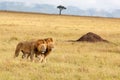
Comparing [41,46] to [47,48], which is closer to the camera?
[41,46]

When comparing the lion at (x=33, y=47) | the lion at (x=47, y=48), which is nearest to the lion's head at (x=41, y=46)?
the lion at (x=33, y=47)

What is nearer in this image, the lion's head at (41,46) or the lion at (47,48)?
the lion's head at (41,46)

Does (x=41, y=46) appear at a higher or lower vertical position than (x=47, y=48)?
higher

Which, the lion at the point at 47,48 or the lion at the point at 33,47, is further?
the lion at the point at 47,48

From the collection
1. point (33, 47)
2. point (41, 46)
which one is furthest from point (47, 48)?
point (33, 47)

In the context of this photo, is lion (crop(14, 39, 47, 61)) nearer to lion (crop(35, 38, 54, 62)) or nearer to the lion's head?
the lion's head

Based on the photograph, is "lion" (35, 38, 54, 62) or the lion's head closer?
the lion's head

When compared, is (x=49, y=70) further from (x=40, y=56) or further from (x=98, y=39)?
(x=98, y=39)

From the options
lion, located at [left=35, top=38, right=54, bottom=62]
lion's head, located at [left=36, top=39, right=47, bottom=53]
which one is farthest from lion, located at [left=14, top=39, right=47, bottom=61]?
lion, located at [left=35, top=38, right=54, bottom=62]

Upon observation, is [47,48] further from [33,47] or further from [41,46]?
[33,47]

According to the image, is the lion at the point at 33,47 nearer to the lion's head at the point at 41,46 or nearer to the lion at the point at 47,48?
the lion's head at the point at 41,46

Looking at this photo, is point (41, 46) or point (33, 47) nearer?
point (41, 46)

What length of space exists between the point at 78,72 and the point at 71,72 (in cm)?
27

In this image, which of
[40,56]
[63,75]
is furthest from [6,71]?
[40,56]
